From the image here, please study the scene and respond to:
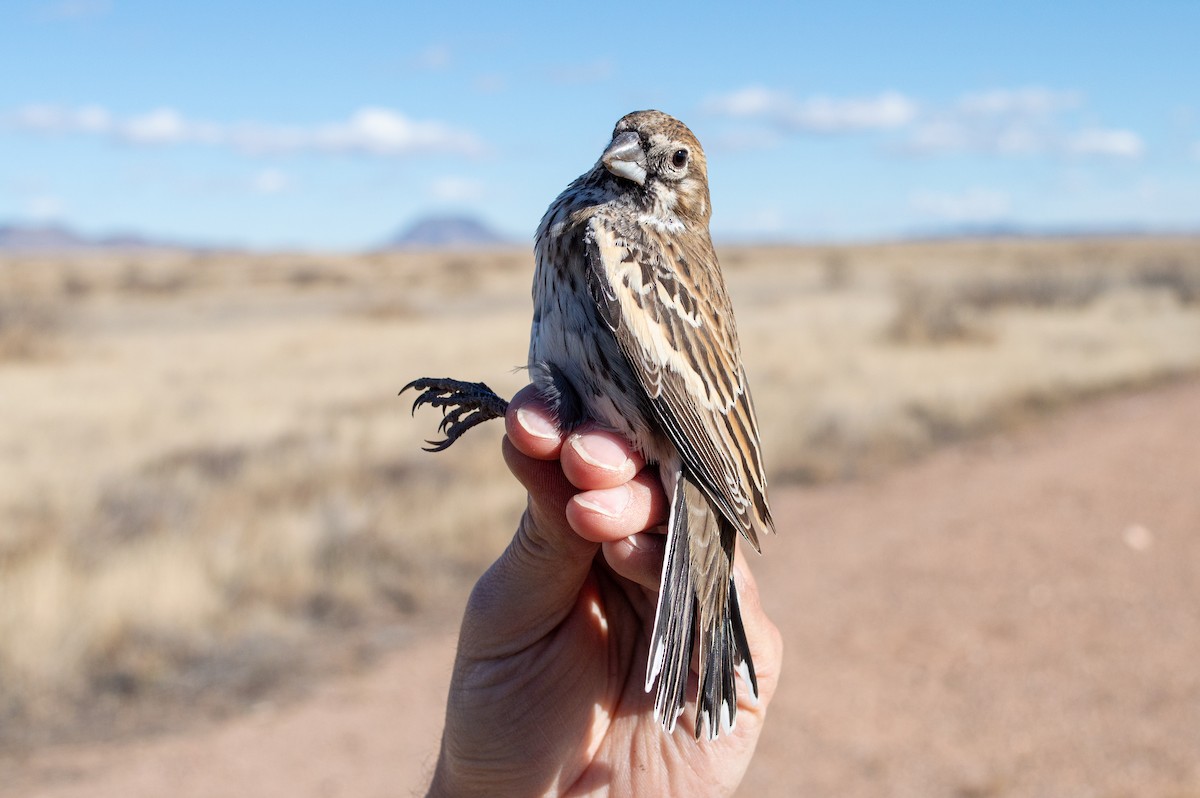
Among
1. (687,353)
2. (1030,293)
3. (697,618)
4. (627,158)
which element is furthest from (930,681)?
(1030,293)

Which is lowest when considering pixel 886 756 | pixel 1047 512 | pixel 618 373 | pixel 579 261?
pixel 886 756

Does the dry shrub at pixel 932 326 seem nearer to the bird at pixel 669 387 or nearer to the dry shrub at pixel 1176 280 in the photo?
the dry shrub at pixel 1176 280

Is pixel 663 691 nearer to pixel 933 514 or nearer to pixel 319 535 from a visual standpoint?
pixel 319 535

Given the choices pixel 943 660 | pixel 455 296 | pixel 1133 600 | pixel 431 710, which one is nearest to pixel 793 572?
pixel 943 660

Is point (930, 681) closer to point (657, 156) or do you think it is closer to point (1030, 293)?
point (657, 156)

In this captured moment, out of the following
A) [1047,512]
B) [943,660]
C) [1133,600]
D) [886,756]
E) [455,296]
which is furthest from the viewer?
[455,296]

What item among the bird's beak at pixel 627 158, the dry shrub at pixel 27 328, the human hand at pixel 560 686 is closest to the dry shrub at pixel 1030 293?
the dry shrub at pixel 27 328

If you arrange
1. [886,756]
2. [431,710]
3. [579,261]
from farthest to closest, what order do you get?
[431,710]
[886,756]
[579,261]
